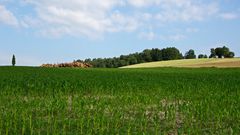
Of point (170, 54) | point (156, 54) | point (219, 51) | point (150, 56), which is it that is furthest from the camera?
point (156, 54)

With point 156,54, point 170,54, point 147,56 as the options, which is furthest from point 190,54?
point 147,56

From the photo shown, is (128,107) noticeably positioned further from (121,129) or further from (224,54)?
(224,54)

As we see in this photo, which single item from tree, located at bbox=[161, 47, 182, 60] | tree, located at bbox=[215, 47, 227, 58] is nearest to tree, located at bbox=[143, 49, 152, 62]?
tree, located at bbox=[161, 47, 182, 60]

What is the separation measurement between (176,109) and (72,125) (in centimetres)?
532

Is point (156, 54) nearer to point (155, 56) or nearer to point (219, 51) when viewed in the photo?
point (155, 56)

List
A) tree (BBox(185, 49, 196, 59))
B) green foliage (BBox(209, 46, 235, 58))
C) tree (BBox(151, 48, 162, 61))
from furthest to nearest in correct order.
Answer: tree (BBox(185, 49, 196, 59)), tree (BBox(151, 48, 162, 61)), green foliage (BBox(209, 46, 235, 58))

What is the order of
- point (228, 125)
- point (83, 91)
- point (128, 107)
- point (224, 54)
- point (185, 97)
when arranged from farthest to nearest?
point (224, 54), point (83, 91), point (185, 97), point (128, 107), point (228, 125)

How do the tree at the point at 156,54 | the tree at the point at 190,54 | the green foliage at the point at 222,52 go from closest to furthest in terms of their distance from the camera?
1. the green foliage at the point at 222,52
2. the tree at the point at 156,54
3. the tree at the point at 190,54

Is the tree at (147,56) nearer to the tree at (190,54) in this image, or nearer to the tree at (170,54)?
the tree at (170,54)

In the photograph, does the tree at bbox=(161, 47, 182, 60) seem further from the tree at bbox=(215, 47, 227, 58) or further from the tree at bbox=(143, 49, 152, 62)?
the tree at bbox=(215, 47, 227, 58)

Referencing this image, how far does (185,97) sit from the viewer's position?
19.8 metres

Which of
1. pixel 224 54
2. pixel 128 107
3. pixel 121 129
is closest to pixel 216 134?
pixel 121 129

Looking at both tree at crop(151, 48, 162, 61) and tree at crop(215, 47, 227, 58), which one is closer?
tree at crop(215, 47, 227, 58)

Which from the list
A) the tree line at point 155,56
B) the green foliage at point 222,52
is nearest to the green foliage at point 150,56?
the tree line at point 155,56
